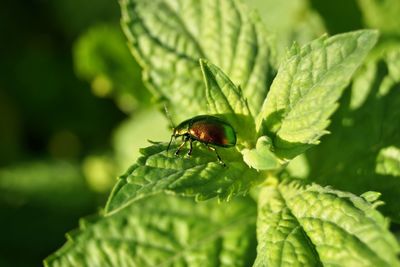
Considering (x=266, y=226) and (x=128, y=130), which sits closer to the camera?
(x=266, y=226)

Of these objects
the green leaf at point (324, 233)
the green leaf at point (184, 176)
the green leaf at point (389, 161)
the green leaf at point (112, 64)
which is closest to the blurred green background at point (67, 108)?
the green leaf at point (112, 64)

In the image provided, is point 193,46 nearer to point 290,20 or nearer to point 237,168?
point 237,168

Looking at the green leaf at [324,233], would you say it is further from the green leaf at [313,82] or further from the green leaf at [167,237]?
the green leaf at [167,237]

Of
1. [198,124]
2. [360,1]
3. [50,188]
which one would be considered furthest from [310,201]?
[50,188]

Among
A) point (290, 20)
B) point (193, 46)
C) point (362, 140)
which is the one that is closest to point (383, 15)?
point (290, 20)

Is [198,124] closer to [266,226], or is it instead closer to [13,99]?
[266,226]
